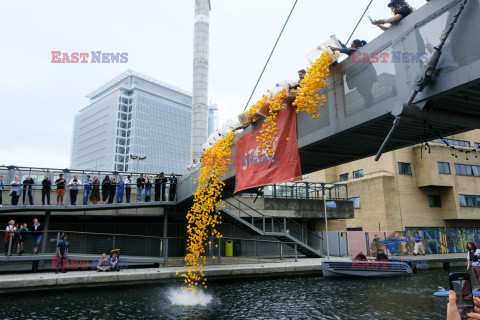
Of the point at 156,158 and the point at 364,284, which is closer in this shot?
the point at 364,284

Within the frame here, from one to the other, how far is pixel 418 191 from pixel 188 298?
3653cm

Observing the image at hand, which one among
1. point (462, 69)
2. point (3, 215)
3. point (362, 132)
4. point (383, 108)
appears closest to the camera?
point (462, 69)

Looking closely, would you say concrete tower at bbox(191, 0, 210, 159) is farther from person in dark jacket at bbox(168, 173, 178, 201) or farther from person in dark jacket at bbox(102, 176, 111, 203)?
person in dark jacket at bbox(102, 176, 111, 203)

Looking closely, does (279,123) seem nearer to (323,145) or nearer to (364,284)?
(323,145)

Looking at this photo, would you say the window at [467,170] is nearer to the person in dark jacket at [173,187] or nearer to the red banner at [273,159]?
the person in dark jacket at [173,187]

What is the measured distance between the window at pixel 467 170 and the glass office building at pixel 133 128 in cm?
9776

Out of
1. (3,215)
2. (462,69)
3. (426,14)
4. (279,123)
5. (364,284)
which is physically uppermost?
(426,14)

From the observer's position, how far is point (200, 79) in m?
37.8

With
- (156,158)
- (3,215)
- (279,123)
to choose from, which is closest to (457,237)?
(279,123)

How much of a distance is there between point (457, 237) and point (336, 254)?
1532 cm

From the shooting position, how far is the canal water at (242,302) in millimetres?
10500

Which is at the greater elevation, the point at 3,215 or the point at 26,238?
the point at 3,215

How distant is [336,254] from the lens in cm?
2881

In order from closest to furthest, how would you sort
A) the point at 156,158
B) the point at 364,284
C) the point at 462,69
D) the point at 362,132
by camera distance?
1. the point at 462,69
2. the point at 362,132
3. the point at 364,284
4. the point at 156,158
